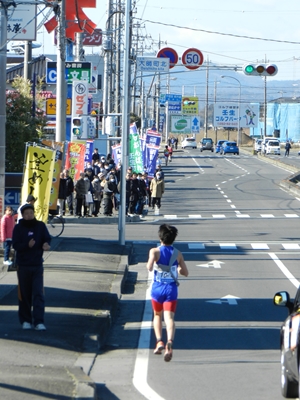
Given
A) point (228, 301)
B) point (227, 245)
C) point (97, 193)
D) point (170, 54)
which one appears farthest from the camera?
point (170, 54)

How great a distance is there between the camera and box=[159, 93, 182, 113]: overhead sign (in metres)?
90.8

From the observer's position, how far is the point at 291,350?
22.8ft

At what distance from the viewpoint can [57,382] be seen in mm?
7590

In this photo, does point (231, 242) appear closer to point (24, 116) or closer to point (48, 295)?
point (24, 116)

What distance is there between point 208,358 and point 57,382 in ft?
8.42

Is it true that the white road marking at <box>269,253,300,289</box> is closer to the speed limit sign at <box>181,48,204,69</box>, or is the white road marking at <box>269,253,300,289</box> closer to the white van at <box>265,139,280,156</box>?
the speed limit sign at <box>181,48,204,69</box>

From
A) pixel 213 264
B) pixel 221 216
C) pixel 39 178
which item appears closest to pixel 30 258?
pixel 39 178

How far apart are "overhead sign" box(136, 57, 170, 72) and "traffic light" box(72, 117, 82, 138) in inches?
539

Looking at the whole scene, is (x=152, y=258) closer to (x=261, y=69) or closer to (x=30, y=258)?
(x=30, y=258)

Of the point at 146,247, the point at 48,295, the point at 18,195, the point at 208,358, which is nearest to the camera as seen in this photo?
the point at 208,358

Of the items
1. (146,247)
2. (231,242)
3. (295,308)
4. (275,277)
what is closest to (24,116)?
(146,247)

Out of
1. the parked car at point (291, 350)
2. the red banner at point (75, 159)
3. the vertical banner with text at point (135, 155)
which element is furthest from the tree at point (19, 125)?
the parked car at point (291, 350)

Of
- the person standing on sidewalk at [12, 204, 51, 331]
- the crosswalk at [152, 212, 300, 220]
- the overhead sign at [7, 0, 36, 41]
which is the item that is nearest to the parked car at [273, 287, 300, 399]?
the person standing on sidewalk at [12, 204, 51, 331]

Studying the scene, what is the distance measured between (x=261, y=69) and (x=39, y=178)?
12.9 m
